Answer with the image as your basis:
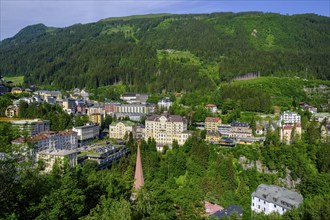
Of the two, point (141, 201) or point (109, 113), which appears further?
point (109, 113)

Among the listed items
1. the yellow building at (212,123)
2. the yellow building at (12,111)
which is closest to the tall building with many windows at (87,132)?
the yellow building at (12,111)

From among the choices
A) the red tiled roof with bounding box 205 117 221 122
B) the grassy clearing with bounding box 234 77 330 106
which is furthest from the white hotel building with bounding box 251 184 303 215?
the grassy clearing with bounding box 234 77 330 106

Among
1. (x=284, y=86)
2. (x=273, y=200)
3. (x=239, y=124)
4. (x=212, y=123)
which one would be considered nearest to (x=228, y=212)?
(x=273, y=200)

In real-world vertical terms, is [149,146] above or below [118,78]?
below

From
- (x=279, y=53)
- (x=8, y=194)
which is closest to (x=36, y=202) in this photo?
(x=8, y=194)

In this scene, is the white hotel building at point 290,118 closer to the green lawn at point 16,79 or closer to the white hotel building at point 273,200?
the white hotel building at point 273,200

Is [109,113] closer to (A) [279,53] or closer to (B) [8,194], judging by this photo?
(B) [8,194]

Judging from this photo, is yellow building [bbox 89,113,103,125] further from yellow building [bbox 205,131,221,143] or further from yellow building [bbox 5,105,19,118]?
yellow building [bbox 205,131,221,143]
